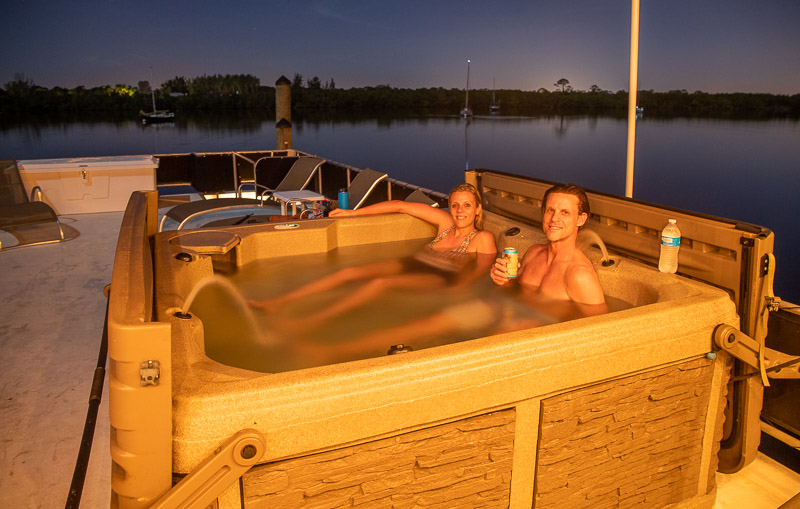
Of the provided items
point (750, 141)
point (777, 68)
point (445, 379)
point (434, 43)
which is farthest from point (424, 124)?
point (445, 379)

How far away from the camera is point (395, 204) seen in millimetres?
3770

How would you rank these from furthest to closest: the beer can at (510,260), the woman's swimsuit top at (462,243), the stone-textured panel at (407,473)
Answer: the woman's swimsuit top at (462,243), the beer can at (510,260), the stone-textured panel at (407,473)

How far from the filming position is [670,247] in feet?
7.27

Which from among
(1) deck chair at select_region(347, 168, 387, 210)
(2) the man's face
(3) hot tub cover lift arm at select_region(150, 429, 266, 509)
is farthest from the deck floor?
(1) deck chair at select_region(347, 168, 387, 210)

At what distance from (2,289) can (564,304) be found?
3602mm

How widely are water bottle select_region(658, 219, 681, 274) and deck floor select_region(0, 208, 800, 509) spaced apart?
79cm

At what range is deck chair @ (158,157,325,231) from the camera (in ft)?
16.2

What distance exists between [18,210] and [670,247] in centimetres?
500

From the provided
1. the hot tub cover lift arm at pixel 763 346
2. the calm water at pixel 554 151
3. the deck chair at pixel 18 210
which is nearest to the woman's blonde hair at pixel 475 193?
the hot tub cover lift arm at pixel 763 346

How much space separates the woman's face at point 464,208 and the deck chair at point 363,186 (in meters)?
1.73

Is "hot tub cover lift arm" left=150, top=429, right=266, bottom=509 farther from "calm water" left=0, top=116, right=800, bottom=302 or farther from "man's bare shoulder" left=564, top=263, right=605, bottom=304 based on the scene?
"calm water" left=0, top=116, right=800, bottom=302

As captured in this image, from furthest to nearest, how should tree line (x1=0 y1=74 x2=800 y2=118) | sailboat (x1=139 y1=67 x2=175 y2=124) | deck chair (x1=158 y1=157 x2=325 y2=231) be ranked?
sailboat (x1=139 y1=67 x2=175 y2=124), tree line (x1=0 y1=74 x2=800 y2=118), deck chair (x1=158 y1=157 x2=325 y2=231)

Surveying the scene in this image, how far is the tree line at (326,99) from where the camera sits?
87.0 ft

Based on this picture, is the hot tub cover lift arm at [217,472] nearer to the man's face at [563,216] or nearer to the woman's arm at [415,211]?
the man's face at [563,216]
